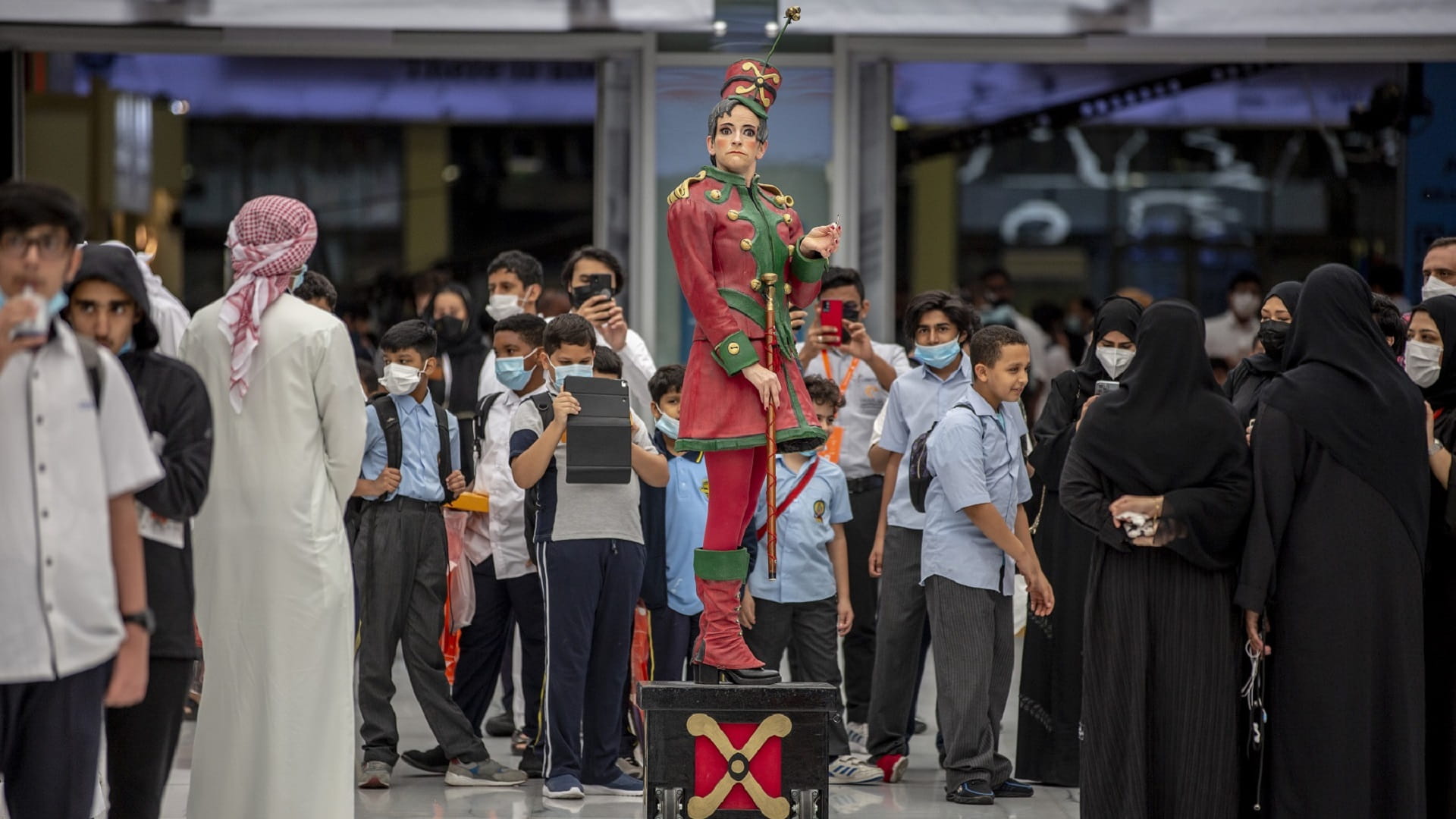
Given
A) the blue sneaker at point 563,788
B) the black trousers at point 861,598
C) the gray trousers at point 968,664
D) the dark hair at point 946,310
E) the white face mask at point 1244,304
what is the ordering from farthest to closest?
the white face mask at point 1244,304
the black trousers at point 861,598
the dark hair at point 946,310
the gray trousers at point 968,664
the blue sneaker at point 563,788

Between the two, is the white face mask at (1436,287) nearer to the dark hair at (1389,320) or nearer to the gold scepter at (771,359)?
the dark hair at (1389,320)

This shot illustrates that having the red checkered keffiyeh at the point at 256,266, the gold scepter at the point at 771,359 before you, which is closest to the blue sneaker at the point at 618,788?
the gold scepter at the point at 771,359

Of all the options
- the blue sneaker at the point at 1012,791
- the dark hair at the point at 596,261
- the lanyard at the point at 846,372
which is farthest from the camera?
the lanyard at the point at 846,372

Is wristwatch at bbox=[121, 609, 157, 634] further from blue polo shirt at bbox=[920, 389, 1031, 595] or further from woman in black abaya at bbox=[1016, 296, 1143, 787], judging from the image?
woman in black abaya at bbox=[1016, 296, 1143, 787]

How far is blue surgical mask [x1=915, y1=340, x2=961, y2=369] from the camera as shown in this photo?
22.2ft

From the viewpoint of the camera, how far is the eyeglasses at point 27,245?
3.60 metres

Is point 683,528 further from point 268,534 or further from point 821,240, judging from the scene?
point 268,534

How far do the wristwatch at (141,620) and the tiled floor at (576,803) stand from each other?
2.48 metres

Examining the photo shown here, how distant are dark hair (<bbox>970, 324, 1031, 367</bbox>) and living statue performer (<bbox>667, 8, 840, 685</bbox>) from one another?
1309 mm

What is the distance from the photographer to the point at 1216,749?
15.7 ft

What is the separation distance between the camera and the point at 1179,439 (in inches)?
188

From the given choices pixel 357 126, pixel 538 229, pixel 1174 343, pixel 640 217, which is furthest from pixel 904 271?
pixel 1174 343

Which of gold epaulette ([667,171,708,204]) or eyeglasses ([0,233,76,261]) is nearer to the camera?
eyeglasses ([0,233,76,261])

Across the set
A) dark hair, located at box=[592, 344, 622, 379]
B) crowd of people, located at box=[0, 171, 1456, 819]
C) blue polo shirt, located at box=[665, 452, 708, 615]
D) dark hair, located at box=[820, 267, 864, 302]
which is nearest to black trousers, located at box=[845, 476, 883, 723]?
crowd of people, located at box=[0, 171, 1456, 819]
